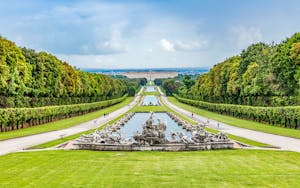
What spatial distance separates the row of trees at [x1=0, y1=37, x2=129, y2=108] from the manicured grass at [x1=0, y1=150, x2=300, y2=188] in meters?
29.6

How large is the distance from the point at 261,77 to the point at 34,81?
36.5 metres

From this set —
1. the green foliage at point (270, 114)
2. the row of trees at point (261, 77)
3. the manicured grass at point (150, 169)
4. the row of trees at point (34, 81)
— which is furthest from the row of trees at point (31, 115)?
the row of trees at point (261, 77)

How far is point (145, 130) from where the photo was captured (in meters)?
26.8

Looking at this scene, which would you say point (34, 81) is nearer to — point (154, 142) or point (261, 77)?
point (261, 77)

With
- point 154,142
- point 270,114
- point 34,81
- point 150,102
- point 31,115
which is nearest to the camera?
point 154,142

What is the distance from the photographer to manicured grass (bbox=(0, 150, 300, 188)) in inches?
639

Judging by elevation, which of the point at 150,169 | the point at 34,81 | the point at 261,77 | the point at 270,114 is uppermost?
the point at 261,77

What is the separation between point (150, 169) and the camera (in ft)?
61.4

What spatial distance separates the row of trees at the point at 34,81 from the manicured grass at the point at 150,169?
1167 inches

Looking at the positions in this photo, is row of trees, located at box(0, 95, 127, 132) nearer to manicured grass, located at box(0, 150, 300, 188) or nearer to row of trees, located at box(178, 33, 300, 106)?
manicured grass, located at box(0, 150, 300, 188)

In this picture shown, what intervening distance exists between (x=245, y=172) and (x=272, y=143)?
13.8 m

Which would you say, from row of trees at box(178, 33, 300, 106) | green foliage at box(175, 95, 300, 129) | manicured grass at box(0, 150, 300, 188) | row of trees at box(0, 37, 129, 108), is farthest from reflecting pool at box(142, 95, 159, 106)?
manicured grass at box(0, 150, 300, 188)

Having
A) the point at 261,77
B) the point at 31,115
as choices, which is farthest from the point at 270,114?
the point at 31,115

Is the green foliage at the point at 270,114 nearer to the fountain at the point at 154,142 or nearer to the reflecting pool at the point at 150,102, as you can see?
the fountain at the point at 154,142
